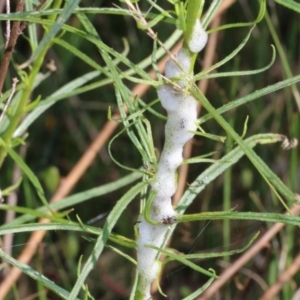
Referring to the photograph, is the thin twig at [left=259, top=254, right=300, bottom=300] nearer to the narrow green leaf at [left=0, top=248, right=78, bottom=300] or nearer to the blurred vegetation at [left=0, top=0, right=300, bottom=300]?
the blurred vegetation at [left=0, top=0, right=300, bottom=300]

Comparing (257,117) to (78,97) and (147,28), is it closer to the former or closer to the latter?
(78,97)

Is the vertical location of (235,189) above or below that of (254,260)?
above

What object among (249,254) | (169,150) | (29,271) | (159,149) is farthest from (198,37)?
(159,149)

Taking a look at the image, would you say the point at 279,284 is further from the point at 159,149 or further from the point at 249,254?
the point at 159,149

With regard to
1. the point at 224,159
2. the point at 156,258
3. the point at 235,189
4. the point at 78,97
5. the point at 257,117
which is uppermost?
the point at 78,97

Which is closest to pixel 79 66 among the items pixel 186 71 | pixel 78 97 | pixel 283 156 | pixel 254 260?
pixel 78 97

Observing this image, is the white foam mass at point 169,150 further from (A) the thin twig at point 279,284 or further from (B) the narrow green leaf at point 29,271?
(A) the thin twig at point 279,284

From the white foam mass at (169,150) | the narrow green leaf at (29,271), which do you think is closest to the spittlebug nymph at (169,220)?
the white foam mass at (169,150)

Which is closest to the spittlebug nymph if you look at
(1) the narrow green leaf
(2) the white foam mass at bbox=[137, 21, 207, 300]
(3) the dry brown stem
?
(2) the white foam mass at bbox=[137, 21, 207, 300]

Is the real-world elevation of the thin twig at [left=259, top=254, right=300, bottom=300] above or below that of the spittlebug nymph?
below
